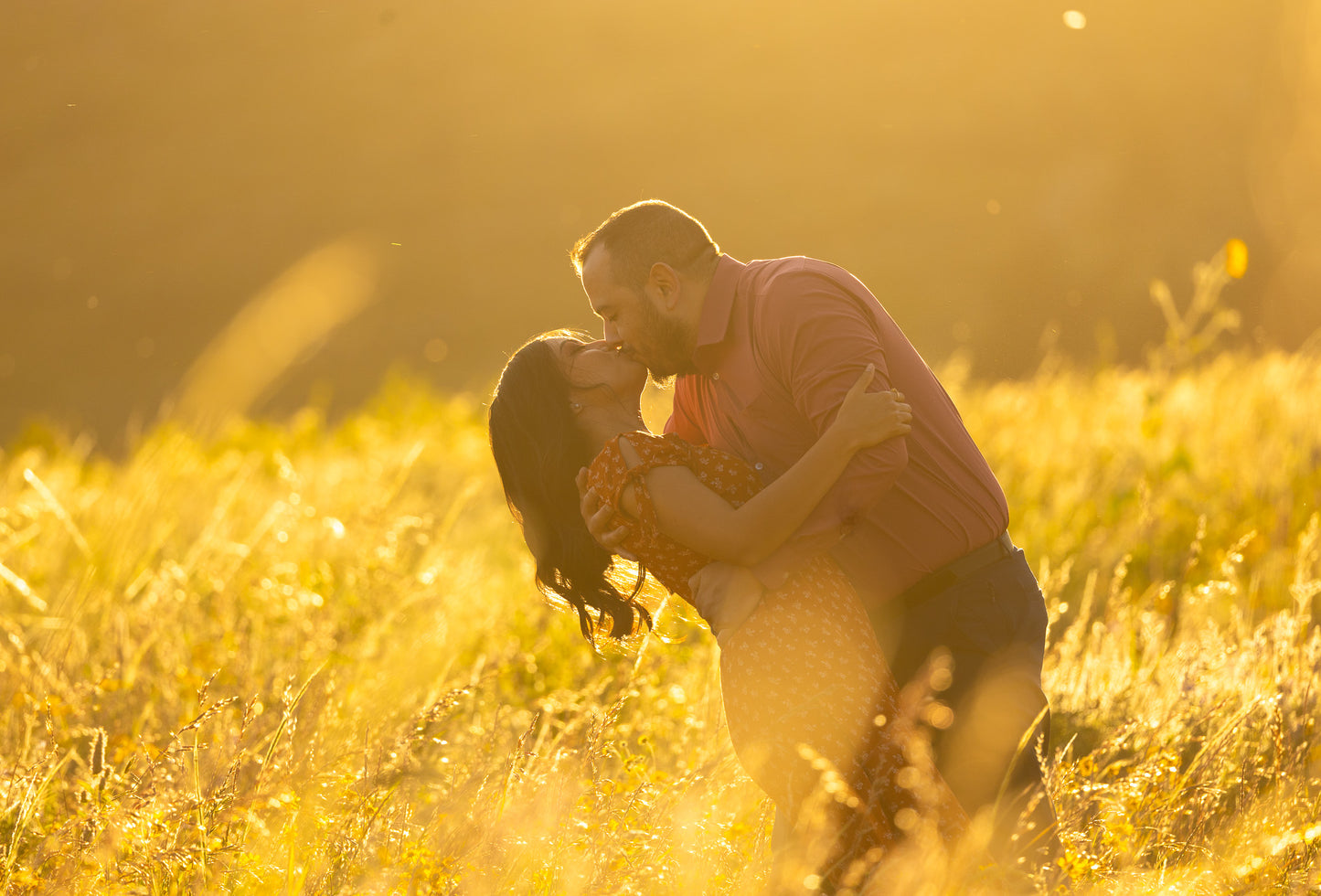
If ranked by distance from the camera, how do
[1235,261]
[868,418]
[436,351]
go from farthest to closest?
[436,351], [1235,261], [868,418]

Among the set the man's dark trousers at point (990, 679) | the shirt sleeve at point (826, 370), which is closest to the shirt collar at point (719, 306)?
the shirt sleeve at point (826, 370)

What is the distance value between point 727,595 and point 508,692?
2168mm

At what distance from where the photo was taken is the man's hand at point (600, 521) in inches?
104

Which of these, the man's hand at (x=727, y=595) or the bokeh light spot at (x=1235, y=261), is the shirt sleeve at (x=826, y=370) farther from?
the bokeh light spot at (x=1235, y=261)

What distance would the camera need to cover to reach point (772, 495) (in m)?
2.42

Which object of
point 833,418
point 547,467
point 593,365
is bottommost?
point 547,467

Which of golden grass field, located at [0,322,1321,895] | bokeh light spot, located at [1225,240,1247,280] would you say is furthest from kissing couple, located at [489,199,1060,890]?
bokeh light spot, located at [1225,240,1247,280]

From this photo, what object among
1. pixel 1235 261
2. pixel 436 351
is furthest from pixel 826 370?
pixel 436 351

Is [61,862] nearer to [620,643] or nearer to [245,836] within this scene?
[245,836]

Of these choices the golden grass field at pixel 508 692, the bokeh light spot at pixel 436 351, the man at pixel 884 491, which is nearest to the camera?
the golden grass field at pixel 508 692

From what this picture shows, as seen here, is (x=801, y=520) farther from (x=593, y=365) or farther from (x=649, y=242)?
(x=649, y=242)

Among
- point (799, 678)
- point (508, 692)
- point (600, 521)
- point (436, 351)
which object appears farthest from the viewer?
point (436, 351)

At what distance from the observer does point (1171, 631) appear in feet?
16.1

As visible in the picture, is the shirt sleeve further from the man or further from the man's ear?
the man's ear
